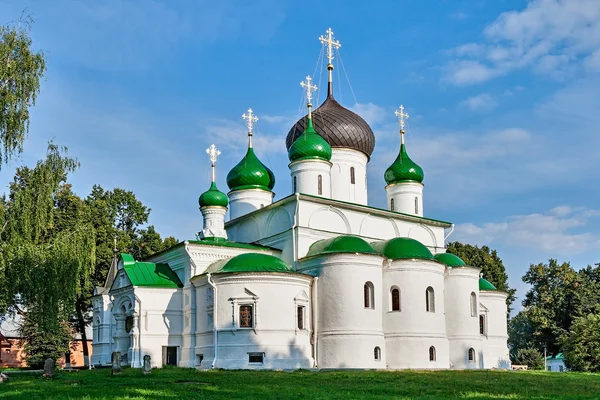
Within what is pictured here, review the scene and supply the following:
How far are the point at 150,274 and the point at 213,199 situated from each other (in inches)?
212

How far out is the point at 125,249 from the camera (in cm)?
3581

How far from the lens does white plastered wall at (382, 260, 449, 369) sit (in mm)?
23812

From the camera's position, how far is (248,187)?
3062cm

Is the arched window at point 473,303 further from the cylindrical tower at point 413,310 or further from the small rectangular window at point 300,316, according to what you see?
the small rectangular window at point 300,316

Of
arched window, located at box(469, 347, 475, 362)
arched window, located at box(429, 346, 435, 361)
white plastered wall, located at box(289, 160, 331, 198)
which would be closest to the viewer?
arched window, located at box(429, 346, 435, 361)

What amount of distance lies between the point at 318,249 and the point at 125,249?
14748 mm

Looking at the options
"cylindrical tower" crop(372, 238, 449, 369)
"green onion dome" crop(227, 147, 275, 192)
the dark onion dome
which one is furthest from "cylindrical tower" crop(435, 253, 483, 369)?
"green onion dome" crop(227, 147, 275, 192)

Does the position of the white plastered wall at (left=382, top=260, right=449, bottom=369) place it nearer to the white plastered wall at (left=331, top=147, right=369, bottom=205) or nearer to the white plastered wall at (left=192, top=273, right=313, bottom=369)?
the white plastered wall at (left=192, top=273, right=313, bottom=369)

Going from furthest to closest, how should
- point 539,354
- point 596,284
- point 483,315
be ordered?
point 539,354 < point 596,284 < point 483,315

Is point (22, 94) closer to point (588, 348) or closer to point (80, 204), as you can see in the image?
point (80, 204)

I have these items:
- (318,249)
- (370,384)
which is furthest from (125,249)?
(370,384)

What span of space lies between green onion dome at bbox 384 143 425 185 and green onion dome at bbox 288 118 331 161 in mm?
4384

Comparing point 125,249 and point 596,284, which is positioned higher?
point 125,249

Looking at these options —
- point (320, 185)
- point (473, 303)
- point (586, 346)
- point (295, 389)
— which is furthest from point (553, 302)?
point (295, 389)
